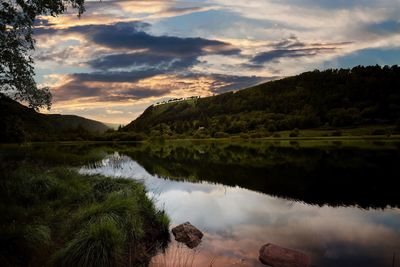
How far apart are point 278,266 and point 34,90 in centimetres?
1751

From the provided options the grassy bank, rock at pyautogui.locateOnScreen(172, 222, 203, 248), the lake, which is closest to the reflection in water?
the lake

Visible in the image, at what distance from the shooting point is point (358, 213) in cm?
2442

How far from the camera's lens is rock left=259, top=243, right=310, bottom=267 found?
1440 centimetres

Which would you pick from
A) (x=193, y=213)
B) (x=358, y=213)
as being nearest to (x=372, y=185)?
(x=358, y=213)

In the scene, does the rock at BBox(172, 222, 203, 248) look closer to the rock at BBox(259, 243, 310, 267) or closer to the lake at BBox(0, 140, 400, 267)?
the lake at BBox(0, 140, 400, 267)

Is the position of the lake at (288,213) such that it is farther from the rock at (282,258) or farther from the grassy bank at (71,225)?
the grassy bank at (71,225)

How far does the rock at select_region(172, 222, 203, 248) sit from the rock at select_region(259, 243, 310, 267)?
362 cm

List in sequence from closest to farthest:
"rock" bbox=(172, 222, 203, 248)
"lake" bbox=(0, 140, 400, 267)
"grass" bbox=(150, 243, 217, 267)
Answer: "grass" bbox=(150, 243, 217, 267) → "lake" bbox=(0, 140, 400, 267) → "rock" bbox=(172, 222, 203, 248)

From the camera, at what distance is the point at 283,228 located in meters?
21.1

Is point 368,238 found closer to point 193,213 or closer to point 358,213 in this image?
point 358,213

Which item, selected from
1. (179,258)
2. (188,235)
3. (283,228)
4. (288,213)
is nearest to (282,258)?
(179,258)

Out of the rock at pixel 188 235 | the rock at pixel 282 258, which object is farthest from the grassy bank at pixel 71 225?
the rock at pixel 282 258

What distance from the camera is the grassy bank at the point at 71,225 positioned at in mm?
12234

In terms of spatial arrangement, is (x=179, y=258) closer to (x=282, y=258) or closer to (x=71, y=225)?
(x=282, y=258)
